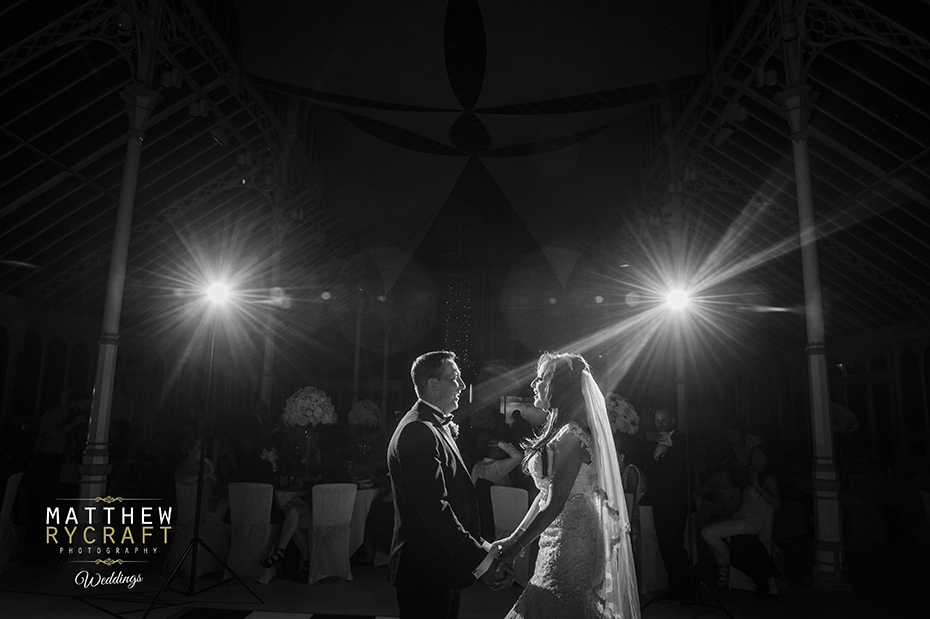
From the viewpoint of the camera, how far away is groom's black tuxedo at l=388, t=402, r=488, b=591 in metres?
2.35

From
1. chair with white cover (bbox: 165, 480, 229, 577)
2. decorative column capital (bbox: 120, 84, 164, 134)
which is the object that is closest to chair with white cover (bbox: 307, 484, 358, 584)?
chair with white cover (bbox: 165, 480, 229, 577)

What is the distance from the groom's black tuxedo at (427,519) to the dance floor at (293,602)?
8.01 ft

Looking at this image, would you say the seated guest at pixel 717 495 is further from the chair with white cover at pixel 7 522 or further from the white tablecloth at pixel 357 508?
the chair with white cover at pixel 7 522

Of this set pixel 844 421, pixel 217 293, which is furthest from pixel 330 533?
pixel 844 421

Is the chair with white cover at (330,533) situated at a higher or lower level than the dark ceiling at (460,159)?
lower

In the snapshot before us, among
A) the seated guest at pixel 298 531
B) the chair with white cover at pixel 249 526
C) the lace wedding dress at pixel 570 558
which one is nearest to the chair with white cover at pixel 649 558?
the lace wedding dress at pixel 570 558

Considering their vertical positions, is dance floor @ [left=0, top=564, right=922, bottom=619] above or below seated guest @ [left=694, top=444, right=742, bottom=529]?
below

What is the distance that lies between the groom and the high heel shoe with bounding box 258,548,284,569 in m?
3.32

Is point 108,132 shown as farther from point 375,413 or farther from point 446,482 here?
point 446,482

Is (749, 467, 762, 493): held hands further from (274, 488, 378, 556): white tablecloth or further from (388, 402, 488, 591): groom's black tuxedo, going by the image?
(388, 402, 488, 591): groom's black tuxedo

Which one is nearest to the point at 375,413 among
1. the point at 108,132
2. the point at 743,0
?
the point at 108,132

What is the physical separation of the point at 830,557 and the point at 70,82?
9112 millimetres

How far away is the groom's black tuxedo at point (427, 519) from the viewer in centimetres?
235

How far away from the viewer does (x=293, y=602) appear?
484 cm
